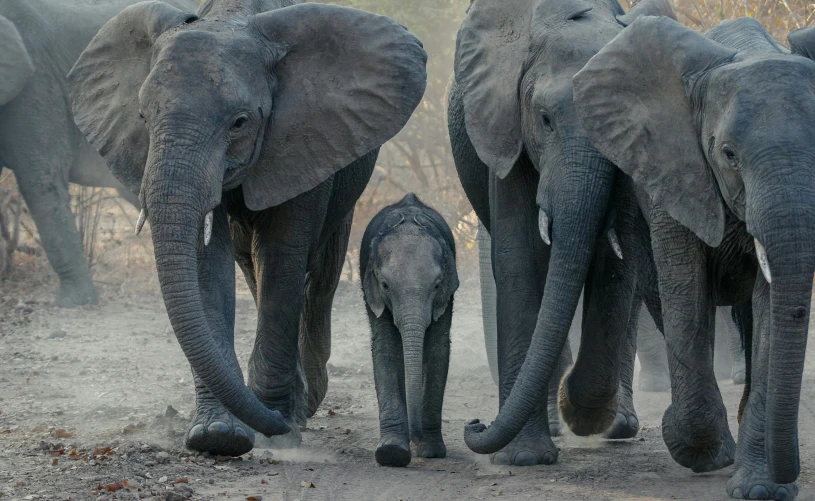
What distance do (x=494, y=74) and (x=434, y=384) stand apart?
1.52 m

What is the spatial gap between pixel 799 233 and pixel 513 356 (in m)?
2.05

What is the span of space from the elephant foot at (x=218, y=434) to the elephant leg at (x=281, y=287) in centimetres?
54

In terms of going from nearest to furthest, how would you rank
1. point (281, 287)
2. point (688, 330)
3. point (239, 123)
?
point (688, 330), point (239, 123), point (281, 287)

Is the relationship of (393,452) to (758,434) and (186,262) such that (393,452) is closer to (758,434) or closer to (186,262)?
(186,262)

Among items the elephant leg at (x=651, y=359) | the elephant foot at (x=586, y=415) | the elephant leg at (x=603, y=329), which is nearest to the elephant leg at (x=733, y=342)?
the elephant leg at (x=651, y=359)

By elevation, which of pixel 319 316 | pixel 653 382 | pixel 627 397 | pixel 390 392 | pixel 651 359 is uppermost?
pixel 319 316

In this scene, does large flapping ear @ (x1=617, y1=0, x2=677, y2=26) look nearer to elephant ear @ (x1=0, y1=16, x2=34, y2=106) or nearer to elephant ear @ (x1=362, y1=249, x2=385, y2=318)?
elephant ear @ (x1=362, y1=249, x2=385, y2=318)

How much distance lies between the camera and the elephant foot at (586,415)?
6789 mm

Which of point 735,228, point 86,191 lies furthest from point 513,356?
point 86,191

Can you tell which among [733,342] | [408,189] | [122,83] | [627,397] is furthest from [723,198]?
[408,189]

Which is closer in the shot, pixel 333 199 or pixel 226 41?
pixel 226 41

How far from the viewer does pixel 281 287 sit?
6.50m

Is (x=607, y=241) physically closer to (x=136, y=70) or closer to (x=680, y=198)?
(x=680, y=198)

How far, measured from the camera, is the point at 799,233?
4.48 metres
